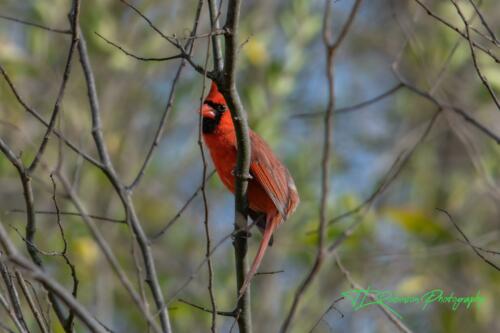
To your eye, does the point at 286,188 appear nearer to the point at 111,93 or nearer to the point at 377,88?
the point at 111,93

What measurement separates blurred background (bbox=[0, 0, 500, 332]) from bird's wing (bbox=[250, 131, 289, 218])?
0.72 metres

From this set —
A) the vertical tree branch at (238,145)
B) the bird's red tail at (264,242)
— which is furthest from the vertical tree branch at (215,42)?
the bird's red tail at (264,242)

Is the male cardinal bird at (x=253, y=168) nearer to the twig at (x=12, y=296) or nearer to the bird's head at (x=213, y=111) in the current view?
the bird's head at (x=213, y=111)

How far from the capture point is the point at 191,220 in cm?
730

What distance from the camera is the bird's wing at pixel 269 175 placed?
4047 mm

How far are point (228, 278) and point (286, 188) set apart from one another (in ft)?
6.25

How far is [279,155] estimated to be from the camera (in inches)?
264

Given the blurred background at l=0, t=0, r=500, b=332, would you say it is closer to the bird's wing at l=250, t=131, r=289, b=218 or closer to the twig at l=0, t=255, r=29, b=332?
the bird's wing at l=250, t=131, r=289, b=218

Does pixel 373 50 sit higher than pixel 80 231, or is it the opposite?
pixel 373 50

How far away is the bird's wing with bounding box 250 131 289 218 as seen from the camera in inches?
159

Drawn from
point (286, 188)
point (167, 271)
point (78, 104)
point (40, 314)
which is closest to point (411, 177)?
point (167, 271)

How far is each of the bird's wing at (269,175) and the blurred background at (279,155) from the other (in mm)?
721

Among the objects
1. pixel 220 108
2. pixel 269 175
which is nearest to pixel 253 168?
pixel 269 175
